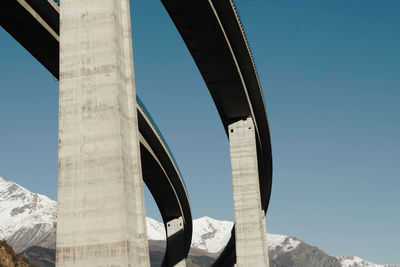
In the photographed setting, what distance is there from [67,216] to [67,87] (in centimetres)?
263

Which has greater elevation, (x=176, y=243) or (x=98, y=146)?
(x=176, y=243)

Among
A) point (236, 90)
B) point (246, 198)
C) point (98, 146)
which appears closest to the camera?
point (98, 146)

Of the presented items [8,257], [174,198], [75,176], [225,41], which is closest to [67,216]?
[75,176]

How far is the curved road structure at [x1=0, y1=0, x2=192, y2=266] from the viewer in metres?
18.8

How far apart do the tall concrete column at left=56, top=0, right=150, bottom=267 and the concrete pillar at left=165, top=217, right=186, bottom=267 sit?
41249 millimetres

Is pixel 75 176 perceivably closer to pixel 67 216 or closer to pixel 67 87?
pixel 67 216

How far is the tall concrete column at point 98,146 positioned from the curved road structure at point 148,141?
336 inches

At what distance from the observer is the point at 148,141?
121 feet

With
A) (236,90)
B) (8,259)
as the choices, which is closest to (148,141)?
(236,90)

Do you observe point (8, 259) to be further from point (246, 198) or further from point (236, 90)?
point (236, 90)

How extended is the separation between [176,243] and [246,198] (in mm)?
24472

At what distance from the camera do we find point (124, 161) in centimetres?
972

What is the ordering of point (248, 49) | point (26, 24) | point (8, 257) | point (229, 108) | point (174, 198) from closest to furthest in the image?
1. point (26, 24)
2. point (248, 49)
3. point (229, 108)
4. point (174, 198)
5. point (8, 257)

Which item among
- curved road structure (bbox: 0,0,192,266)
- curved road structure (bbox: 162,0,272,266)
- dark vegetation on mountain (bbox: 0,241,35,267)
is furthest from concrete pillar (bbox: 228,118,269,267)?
dark vegetation on mountain (bbox: 0,241,35,267)
